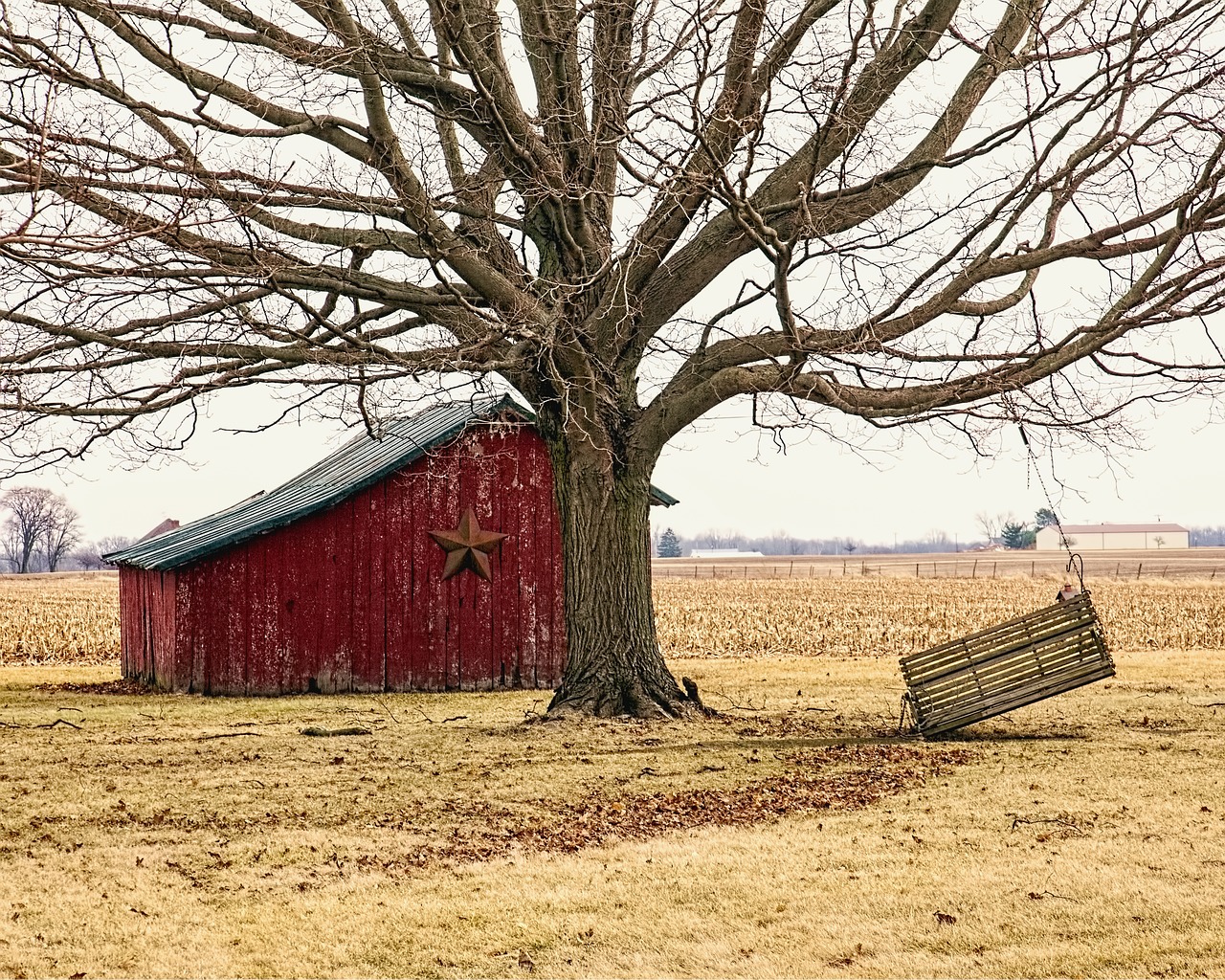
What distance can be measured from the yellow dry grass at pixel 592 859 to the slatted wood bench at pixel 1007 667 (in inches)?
19.8

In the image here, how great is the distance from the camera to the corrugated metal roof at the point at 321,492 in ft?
66.7

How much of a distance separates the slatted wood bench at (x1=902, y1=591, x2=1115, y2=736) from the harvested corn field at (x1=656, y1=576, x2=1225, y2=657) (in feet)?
47.5

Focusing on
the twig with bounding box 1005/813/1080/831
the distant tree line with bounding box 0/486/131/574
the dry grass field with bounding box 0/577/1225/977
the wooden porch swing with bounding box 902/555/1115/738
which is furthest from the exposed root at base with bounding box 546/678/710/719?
the distant tree line with bounding box 0/486/131/574

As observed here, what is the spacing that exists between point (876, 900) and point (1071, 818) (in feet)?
9.45

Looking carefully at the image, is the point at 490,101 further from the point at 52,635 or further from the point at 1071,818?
the point at 52,635

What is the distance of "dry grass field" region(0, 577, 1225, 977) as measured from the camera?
6.86 m

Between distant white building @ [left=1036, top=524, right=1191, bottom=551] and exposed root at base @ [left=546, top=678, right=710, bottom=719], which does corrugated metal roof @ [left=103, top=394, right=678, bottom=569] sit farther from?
distant white building @ [left=1036, top=524, right=1191, bottom=551]

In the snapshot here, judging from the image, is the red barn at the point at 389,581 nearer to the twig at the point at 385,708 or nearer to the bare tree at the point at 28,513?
the twig at the point at 385,708

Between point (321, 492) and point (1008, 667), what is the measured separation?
11662 millimetres

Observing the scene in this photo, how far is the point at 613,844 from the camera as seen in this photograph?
9.35m

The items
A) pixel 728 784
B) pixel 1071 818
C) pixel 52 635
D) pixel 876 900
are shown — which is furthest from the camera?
pixel 52 635

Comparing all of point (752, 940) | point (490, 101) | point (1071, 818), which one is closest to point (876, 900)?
point (752, 940)

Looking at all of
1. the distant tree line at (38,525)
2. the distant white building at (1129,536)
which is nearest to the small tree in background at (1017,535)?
the distant white building at (1129,536)

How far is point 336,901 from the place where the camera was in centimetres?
780
